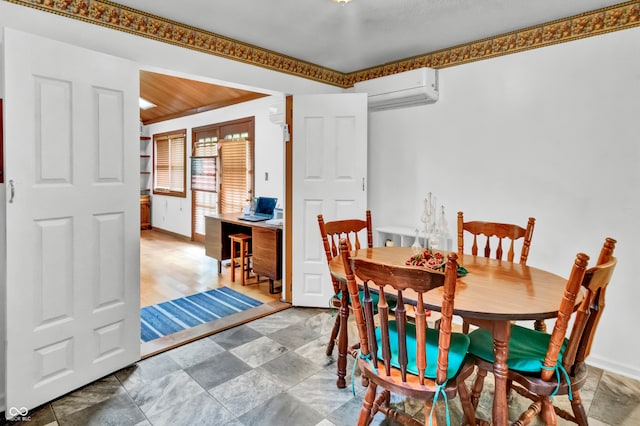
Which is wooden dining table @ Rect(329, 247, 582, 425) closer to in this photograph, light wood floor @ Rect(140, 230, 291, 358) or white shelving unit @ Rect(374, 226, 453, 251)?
white shelving unit @ Rect(374, 226, 453, 251)

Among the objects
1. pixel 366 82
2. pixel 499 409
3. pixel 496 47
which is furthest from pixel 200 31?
pixel 499 409

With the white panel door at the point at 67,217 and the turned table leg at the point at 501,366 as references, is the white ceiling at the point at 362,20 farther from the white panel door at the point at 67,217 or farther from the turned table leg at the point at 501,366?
the turned table leg at the point at 501,366

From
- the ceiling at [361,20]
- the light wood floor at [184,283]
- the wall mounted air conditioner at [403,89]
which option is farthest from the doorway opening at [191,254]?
the ceiling at [361,20]

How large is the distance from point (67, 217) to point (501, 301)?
2.29m

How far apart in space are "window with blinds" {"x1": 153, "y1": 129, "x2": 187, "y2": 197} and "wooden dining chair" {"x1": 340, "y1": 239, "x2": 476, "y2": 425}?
6255 mm

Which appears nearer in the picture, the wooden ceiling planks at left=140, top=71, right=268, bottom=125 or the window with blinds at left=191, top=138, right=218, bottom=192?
the wooden ceiling planks at left=140, top=71, right=268, bottom=125

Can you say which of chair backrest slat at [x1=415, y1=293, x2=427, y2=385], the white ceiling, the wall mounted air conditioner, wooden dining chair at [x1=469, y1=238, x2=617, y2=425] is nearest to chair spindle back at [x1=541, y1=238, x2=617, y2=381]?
wooden dining chair at [x1=469, y1=238, x2=617, y2=425]

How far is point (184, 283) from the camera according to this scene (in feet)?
14.6

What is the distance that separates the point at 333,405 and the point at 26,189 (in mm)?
2007

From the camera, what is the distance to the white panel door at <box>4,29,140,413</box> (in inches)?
75.9

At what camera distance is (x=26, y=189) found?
1952 mm

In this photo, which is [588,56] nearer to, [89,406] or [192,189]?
[89,406]

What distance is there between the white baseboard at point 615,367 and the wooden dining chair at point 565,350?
108 centimetres

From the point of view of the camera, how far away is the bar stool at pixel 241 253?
14.4ft
